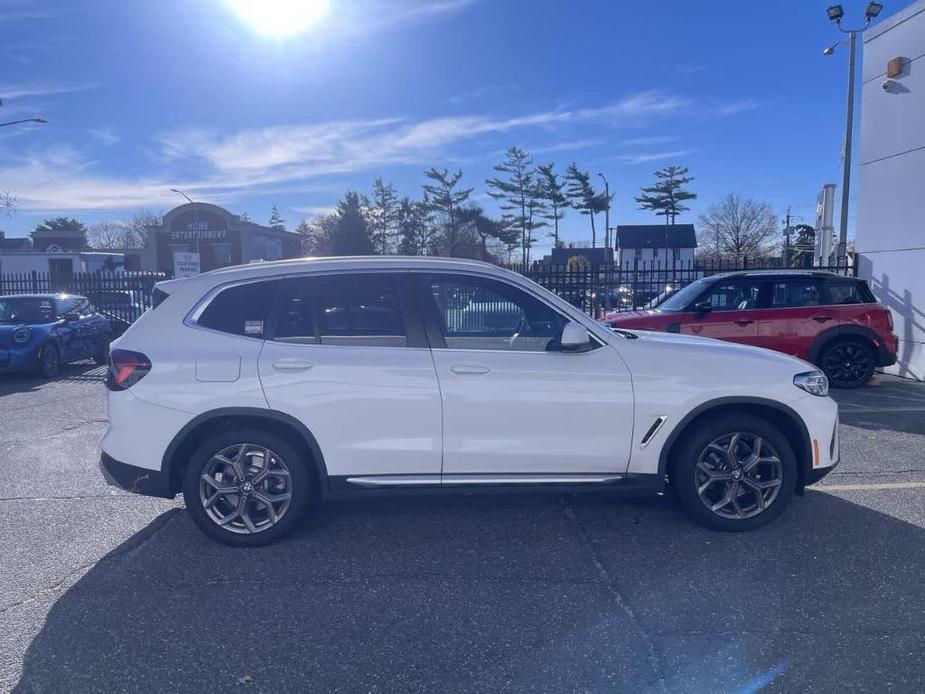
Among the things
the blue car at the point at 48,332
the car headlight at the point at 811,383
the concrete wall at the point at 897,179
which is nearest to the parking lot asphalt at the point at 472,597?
the car headlight at the point at 811,383

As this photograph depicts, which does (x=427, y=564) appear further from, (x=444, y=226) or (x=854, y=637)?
(x=444, y=226)

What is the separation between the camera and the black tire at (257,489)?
4.22 m

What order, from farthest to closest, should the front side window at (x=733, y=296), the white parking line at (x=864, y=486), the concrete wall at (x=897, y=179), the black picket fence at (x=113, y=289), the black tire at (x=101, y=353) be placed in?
the black picket fence at (x=113, y=289)
the black tire at (x=101, y=353)
the concrete wall at (x=897, y=179)
the front side window at (x=733, y=296)
the white parking line at (x=864, y=486)

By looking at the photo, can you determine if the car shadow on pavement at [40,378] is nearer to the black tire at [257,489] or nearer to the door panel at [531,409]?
the black tire at [257,489]

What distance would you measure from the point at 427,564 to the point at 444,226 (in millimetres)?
48517

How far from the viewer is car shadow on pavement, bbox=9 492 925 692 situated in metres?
3.03

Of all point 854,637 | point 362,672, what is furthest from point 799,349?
point 362,672

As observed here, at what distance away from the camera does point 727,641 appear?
3254 mm

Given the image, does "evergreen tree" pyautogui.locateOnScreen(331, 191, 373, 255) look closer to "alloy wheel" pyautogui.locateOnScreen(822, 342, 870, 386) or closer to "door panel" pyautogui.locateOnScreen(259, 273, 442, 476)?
"alloy wheel" pyautogui.locateOnScreen(822, 342, 870, 386)

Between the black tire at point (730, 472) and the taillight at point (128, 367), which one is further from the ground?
the taillight at point (128, 367)

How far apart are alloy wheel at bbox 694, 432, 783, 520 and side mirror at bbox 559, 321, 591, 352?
106 cm

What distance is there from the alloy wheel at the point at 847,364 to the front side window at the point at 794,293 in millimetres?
800

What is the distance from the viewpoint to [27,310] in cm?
1245

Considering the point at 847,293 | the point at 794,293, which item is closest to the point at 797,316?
the point at 794,293
